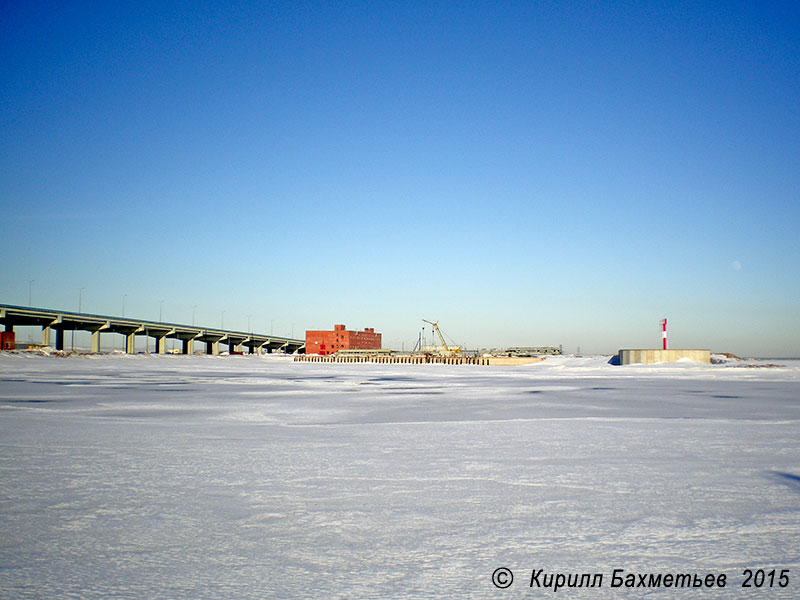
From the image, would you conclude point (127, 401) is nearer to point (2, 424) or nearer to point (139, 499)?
point (2, 424)

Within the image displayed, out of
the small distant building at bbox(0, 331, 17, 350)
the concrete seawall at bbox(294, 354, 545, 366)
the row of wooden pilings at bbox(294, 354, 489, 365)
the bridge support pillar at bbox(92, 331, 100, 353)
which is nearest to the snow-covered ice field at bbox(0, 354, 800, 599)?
the concrete seawall at bbox(294, 354, 545, 366)

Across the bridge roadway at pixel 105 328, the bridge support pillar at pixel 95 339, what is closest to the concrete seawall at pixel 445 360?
the bridge roadway at pixel 105 328

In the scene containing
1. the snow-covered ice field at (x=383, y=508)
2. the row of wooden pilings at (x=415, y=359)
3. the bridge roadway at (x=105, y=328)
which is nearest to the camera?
the snow-covered ice field at (x=383, y=508)

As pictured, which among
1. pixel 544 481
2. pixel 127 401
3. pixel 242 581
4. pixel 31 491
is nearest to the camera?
pixel 242 581

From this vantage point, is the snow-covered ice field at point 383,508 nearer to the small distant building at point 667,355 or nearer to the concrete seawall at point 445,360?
the small distant building at point 667,355

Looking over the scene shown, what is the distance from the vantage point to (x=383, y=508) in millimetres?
5992

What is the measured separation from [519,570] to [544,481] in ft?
10.1

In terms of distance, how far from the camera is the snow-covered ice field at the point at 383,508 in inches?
165

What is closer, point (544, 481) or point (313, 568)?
point (313, 568)

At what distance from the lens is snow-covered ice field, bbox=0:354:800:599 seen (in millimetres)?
4184

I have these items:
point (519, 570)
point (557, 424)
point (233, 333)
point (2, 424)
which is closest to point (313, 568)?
point (519, 570)

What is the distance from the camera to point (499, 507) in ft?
19.7

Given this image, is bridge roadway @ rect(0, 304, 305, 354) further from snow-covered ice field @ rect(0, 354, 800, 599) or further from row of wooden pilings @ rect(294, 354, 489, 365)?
snow-covered ice field @ rect(0, 354, 800, 599)

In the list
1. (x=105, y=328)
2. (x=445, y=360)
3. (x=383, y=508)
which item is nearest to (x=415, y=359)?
(x=445, y=360)
